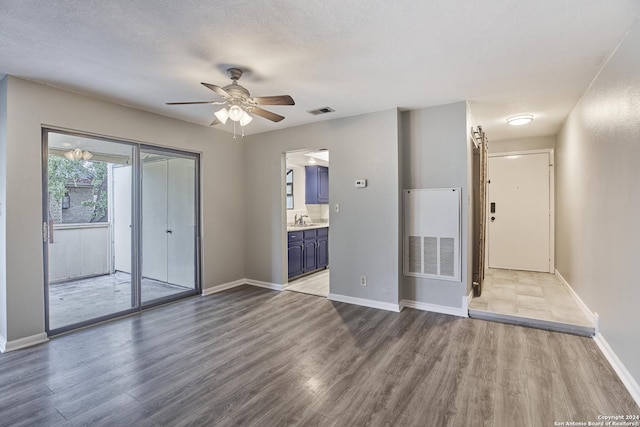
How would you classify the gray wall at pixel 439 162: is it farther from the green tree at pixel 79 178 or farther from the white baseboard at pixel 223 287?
the green tree at pixel 79 178

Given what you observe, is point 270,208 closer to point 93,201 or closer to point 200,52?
point 93,201

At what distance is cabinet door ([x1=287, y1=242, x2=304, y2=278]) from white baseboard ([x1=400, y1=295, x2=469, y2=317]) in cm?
200

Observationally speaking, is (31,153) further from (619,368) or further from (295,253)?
(619,368)

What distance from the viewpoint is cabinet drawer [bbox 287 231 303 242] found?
16.9 feet

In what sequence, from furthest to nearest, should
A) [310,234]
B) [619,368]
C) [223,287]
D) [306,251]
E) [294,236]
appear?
[310,234]
[306,251]
[294,236]
[223,287]
[619,368]

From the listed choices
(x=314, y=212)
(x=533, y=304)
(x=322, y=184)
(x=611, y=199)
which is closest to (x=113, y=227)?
(x=322, y=184)

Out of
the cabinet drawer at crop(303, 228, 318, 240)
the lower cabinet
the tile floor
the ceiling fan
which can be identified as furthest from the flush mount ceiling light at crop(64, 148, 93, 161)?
the tile floor

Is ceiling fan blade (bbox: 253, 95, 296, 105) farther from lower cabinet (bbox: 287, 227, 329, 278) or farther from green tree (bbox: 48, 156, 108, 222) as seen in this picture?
lower cabinet (bbox: 287, 227, 329, 278)

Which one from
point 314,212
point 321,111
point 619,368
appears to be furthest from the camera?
A: point 314,212

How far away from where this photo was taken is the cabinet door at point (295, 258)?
5151 millimetres

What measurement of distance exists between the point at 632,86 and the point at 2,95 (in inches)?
201

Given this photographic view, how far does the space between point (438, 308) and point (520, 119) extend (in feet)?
9.14

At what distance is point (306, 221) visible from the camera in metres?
6.73

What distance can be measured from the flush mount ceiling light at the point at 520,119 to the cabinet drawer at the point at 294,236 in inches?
141
